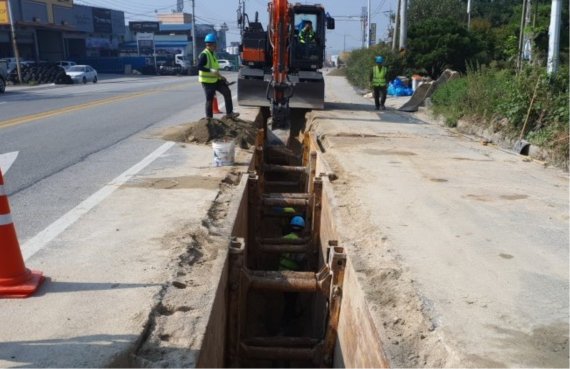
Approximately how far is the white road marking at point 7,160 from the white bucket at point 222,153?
3.03m

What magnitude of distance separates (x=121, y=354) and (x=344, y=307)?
216 centimetres

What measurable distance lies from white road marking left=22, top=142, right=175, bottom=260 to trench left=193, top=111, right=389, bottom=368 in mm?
1655

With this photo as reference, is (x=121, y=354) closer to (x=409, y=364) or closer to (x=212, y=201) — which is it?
(x=409, y=364)

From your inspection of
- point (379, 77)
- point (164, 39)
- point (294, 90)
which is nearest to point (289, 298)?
point (294, 90)

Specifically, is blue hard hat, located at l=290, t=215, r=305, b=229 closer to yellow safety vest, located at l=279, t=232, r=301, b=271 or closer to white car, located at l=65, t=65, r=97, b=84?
yellow safety vest, located at l=279, t=232, r=301, b=271

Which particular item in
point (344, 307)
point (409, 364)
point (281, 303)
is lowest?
point (281, 303)

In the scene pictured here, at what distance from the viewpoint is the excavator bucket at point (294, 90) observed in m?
14.9

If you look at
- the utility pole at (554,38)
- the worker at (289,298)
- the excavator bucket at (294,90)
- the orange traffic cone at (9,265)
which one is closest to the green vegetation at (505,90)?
the utility pole at (554,38)

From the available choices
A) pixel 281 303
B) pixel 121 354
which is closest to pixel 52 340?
pixel 121 354

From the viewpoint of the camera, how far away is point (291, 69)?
15727 mm

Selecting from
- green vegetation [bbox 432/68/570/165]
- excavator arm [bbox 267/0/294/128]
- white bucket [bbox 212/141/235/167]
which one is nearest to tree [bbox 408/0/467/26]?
green vegetation [bbox 432/68/570/165]

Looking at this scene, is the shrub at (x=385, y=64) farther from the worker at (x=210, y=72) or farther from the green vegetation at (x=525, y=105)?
the worker at (x=210, y=72)

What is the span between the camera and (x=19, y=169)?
26.7 feet

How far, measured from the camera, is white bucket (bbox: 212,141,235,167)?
27.2 feet
